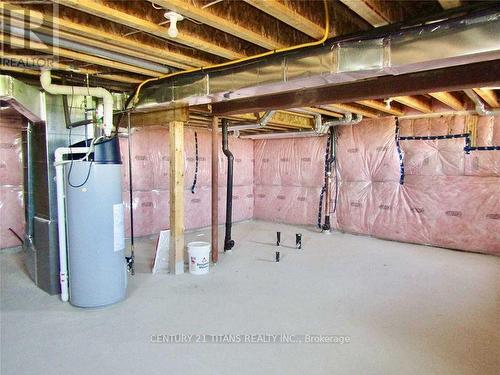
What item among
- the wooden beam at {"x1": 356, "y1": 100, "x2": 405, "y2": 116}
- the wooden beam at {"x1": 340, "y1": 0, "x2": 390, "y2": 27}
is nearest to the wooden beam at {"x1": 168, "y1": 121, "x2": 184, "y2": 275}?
the wooden beam at {"x1": 356, "y1": 100, "x2": 405, "y2": 116}

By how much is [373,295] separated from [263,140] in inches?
177

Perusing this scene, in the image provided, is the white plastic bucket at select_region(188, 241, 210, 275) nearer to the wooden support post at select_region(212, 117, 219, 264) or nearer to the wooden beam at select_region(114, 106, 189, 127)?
the wooden support post at select_region(212, 117, 219, 264)

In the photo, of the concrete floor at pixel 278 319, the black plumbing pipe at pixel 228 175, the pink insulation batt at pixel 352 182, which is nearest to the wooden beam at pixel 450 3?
the concrete floor at pixel 278 319

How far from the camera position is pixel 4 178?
4508 mm

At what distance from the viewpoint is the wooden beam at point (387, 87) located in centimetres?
228

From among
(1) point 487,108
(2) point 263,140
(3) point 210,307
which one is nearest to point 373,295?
(3) point 210,307

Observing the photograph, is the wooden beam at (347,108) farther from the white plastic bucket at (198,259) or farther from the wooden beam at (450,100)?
the white plastic bucket at (198,259)

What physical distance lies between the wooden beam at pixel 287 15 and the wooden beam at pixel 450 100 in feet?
7.42

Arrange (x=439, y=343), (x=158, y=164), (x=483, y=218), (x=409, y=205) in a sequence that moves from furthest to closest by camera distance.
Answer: (x=158, y=164) → (x=409, y=205) → (x=483, y=218) → (x=439, y=343)

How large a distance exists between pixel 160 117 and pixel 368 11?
2.48 m

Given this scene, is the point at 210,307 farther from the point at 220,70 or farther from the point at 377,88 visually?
the point at 377,88

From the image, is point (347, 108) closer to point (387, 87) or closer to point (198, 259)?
point (387, 87)

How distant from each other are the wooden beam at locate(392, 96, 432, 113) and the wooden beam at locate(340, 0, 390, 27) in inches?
82.3

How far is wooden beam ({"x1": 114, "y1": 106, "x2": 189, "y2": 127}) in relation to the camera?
3461mm
